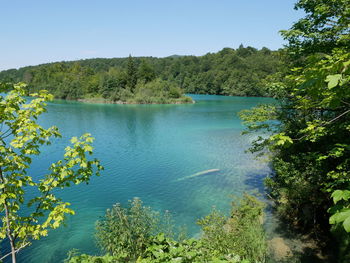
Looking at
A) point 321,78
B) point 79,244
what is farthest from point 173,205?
point 321,78

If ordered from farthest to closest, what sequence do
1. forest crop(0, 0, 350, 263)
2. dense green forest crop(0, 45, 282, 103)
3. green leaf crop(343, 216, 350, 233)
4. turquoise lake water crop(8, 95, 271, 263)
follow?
dense green forest crop(0, 45, 282, 103) → turquoise lake water crop(8, 95, 271, 263) → forest crop(0, 0, 350, 263) → green leaf crop(343, 216, 350, 233)

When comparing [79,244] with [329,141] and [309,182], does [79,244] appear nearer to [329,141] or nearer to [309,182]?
[309,182]

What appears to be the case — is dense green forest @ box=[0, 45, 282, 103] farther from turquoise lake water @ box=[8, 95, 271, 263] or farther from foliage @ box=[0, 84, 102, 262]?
foliage @ box=[0, 84, 102, 262]

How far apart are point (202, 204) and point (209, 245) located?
7.21m

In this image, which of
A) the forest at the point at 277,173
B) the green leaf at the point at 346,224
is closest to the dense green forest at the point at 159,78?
the forest at the point at 277,173

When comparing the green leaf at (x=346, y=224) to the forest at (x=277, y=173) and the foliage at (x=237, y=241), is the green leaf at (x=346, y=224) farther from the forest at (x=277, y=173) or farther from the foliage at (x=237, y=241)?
the foliage at (x=237, y=241)

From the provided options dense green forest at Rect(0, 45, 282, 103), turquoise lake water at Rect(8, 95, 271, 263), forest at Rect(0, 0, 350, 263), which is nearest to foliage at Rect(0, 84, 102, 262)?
forest at Rect(0, 0, 350, 263)

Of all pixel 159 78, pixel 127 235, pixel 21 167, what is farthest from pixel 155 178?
pixel 159 78

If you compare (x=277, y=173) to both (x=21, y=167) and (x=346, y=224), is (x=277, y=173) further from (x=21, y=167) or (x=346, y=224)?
(x=346, y=224)

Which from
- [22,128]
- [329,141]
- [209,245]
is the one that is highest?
[22,128]

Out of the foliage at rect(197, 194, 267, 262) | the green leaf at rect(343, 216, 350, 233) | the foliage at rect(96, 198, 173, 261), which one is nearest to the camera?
the green leaf at rect(343, 216, 350, 233)

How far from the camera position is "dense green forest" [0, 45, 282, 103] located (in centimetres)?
8406

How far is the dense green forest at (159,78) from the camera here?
8406 cm

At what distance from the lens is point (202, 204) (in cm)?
1473
